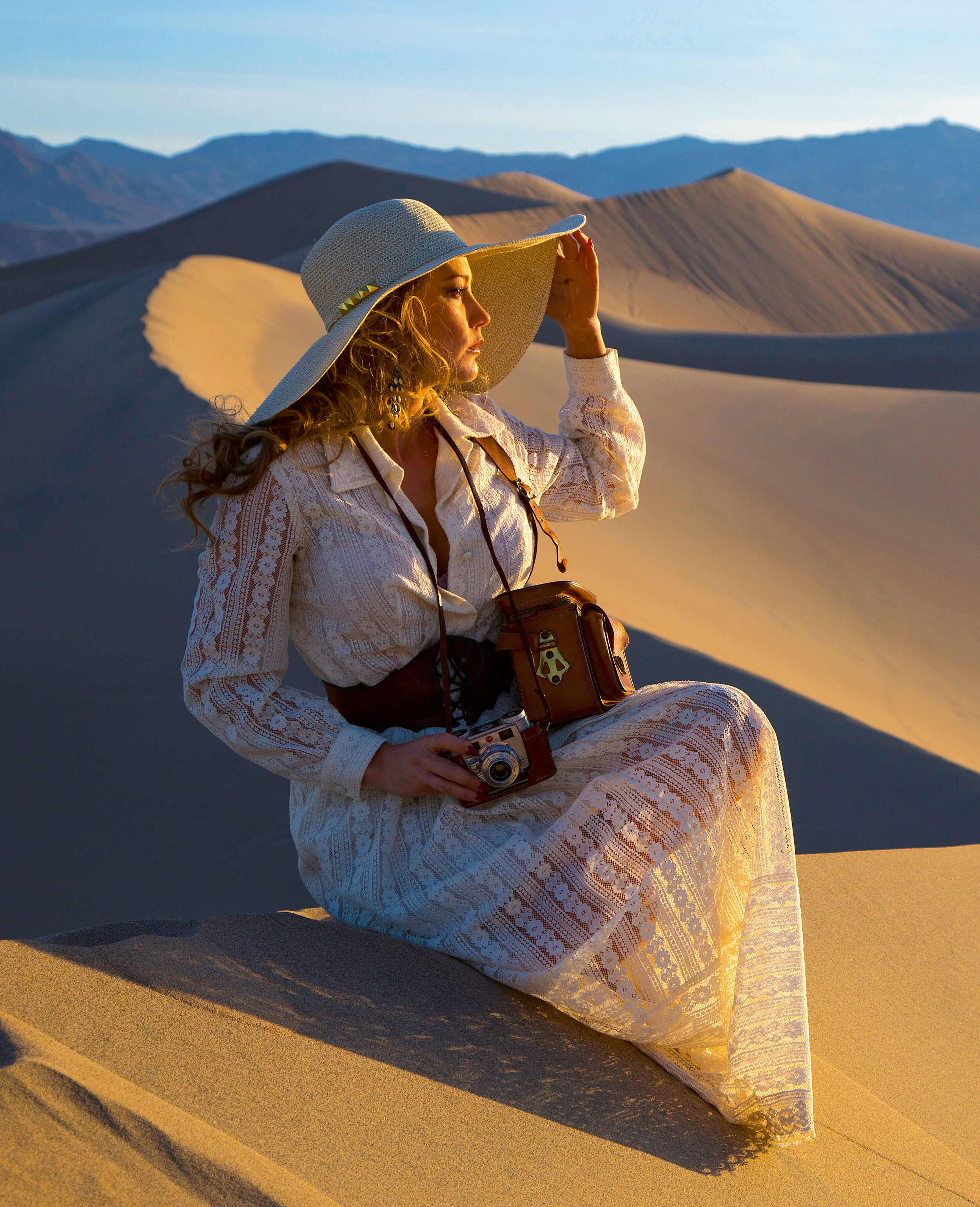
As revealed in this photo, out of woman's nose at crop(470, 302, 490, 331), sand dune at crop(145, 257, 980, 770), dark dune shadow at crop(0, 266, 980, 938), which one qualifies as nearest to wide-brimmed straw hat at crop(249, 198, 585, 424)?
Result: woman's nose at crop(470, 302, 490, 331)

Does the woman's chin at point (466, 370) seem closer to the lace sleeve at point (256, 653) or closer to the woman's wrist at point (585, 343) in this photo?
the woman's wrist at point (585, 343)

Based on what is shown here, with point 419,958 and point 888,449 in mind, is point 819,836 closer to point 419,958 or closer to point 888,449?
point 419,958

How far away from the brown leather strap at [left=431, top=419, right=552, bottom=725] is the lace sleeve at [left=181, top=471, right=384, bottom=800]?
336 millimetres

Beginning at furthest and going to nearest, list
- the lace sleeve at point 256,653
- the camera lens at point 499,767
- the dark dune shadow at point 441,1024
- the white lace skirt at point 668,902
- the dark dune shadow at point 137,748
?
the dark dune shadow at point 137,748, the lace sleeve at point 256,653, the camera lens at point 499,767, the white lace skirt at point 668,902, the dark dune shadow at point 441,1024

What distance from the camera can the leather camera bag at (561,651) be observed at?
7.35 feet

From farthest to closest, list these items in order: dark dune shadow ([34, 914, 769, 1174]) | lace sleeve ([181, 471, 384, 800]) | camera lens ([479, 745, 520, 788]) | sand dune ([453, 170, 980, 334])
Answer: sand dune ([453, 170, 980, 334]) < lace sleeve ([181, 471, 384, 800]) < camera lens ([479, 745, 520, 788]) < dark dune shadow ([34, 914, 769, 1174])

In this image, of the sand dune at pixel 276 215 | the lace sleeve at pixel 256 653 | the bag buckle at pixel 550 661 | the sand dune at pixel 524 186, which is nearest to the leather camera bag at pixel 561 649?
the bag buckle at pixel 550 661

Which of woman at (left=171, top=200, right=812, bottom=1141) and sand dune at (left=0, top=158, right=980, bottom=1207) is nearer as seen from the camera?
sand dune at (left=0, top=158, right=980, bottom=1207)

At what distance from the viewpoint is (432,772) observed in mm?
2105

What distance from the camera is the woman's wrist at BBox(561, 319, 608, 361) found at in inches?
105

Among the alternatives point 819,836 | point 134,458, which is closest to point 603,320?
point 134,458

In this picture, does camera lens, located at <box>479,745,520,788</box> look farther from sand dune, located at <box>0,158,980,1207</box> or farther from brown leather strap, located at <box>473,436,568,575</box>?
brown leather strap, located at <box>473,436,568,575</box>

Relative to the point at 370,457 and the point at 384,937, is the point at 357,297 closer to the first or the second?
the point at 370,457

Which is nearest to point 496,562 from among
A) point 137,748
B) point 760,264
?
point 137,748
